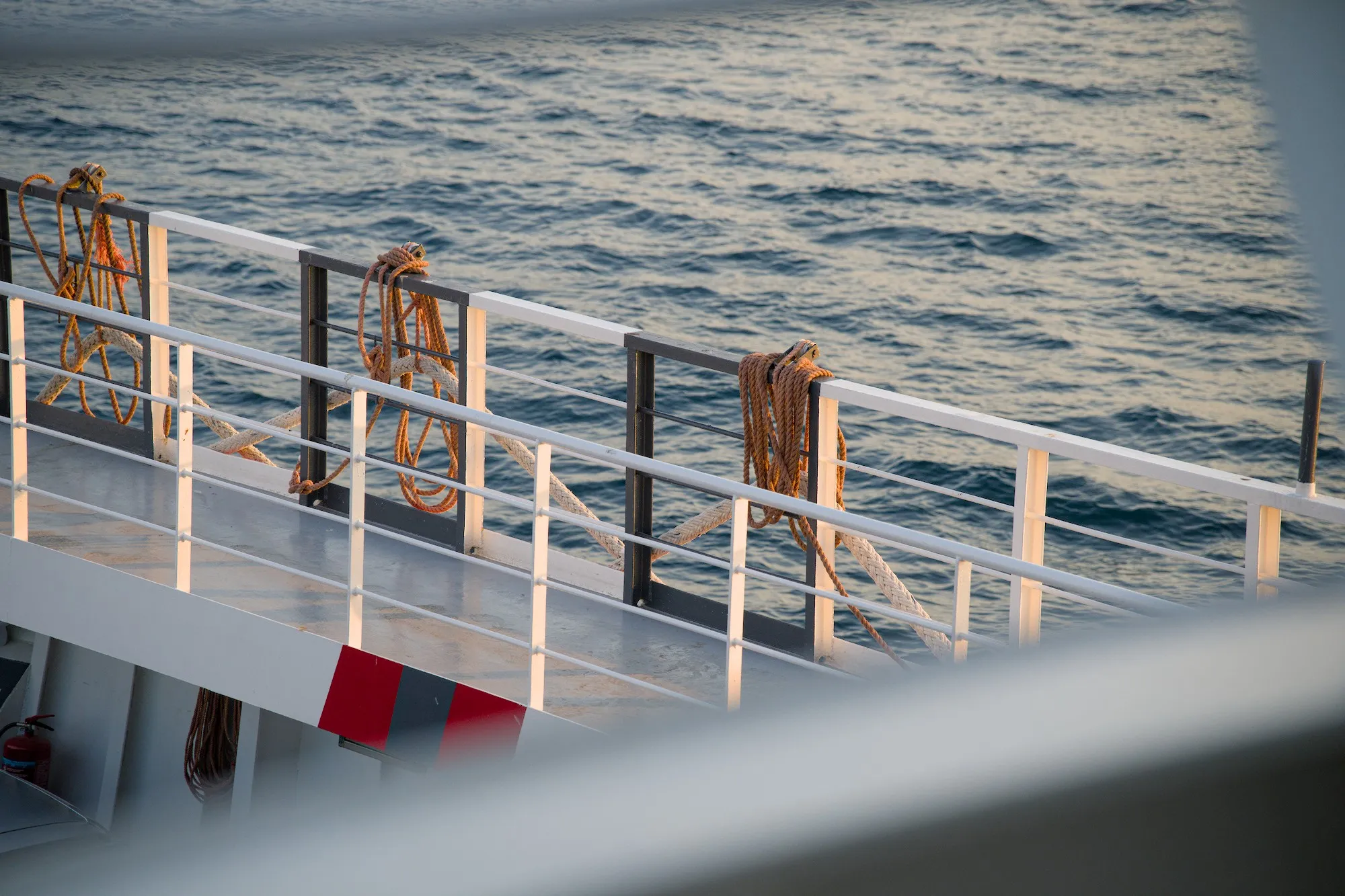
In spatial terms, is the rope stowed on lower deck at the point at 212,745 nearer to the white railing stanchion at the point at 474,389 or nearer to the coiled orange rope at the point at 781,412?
the white railing stanchion at the point at 474,389

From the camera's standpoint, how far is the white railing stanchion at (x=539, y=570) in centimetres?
323

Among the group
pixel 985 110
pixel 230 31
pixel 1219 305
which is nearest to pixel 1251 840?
pixel 230 31

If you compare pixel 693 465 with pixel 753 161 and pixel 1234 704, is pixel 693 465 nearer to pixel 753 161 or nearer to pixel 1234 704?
pixel 753 161

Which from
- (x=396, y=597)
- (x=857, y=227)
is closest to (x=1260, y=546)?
(x=396, y=597)

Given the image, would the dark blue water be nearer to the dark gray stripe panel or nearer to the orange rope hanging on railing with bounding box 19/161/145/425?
the orange rope hanging on railing with bounding box 19/161/145/425

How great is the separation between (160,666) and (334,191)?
1358 cm

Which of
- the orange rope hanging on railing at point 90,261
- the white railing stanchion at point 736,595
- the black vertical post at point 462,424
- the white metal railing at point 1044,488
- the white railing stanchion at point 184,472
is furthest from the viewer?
the orange rope hanging on railing at point 90,261

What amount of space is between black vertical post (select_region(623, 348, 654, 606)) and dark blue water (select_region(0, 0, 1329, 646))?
19.4ft

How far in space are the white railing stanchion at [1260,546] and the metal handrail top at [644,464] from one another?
0.74m

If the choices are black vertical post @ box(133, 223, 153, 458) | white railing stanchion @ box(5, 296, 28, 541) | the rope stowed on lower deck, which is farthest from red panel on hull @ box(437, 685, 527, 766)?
black vertical post @ box(133, 223, 153, 458)

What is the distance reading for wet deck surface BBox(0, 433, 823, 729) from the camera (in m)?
3.97

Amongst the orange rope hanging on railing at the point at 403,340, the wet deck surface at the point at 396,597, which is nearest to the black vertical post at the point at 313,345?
the orange rope hanging on railing at the point at 403,340

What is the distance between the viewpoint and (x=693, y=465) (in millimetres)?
11086

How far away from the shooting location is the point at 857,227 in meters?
16.4
